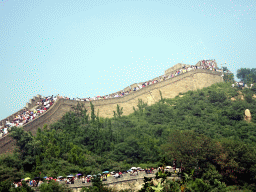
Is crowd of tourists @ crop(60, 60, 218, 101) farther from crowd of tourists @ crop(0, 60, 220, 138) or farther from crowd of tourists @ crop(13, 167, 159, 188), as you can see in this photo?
crowd of tourists @ crop(13, 167, 159, 188)

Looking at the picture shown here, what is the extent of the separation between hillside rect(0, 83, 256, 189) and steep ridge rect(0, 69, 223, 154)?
0.83 meters

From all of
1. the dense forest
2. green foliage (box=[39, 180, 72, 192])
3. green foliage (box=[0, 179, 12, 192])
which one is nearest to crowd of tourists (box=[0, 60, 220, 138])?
the dense forest

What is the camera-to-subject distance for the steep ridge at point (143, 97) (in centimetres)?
3531

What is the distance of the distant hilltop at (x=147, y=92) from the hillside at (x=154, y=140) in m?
0.92

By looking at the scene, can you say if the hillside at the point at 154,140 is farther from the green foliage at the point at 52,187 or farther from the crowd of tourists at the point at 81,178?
the green foliage at the point at 52,187

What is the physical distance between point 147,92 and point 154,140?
12119mm

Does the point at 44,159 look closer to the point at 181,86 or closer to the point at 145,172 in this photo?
the point at 145,172

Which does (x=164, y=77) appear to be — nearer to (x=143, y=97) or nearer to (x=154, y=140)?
(x=143, y=97)

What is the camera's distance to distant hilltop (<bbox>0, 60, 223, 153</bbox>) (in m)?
37.1

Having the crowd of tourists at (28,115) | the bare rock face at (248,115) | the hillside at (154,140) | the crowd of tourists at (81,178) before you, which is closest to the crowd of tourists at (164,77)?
the hillside at (154,140)

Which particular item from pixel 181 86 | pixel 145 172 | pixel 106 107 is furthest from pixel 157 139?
pixel 181 86

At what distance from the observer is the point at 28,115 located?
114 feet

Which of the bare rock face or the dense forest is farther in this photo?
the bare rock face

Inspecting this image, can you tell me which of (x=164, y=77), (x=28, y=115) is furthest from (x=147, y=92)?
(x=28, y=115)
